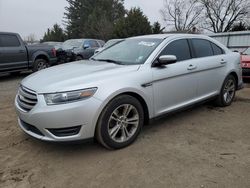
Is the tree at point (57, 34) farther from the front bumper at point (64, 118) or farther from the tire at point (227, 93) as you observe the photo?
the front bumper at point (64, 118)

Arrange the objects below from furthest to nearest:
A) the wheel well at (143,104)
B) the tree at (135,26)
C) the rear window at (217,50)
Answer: the tree at (135,26) → the rear window at (217,50) → the wheel well at (143,104)

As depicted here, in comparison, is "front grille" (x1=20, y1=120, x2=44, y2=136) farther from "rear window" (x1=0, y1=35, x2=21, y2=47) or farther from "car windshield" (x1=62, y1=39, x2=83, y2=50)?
"car windshield" (x1=62, y1=39, x2=83, y2=50)

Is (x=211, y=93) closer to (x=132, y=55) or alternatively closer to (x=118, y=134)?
(x=132, y=55)

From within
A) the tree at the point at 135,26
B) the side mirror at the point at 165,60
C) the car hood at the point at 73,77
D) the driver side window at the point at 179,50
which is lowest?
the car hood at the point at 73,77

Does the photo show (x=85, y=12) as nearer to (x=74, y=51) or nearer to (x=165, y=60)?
(x=74, y=51)

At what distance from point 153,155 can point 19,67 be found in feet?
26.7

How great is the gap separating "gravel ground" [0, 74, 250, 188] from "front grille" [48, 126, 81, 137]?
0.24 meters

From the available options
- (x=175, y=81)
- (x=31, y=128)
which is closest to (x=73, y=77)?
(x=31, y=128)

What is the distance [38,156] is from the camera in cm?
359

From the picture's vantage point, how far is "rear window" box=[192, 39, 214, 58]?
16.3 feet

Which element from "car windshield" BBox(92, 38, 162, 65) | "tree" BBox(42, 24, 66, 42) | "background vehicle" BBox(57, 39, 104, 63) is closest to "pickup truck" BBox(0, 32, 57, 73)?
"background vehicle" BBox(57, 39, 104, 63)

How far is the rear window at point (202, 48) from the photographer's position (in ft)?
16.3

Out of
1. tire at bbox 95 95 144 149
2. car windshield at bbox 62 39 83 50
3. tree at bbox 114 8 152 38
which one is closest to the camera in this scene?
tire at bbox 95 95 144 149

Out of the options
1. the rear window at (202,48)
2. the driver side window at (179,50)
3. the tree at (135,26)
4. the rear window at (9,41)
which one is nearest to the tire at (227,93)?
the rear window at (202,48)
